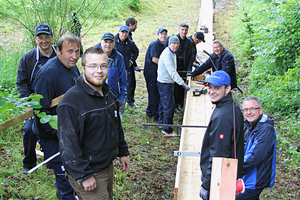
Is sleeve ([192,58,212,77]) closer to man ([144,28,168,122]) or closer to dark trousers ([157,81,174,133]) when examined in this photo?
man ([144,28,168,122])

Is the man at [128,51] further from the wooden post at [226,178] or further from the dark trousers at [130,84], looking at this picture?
the wooden post at [226,178]

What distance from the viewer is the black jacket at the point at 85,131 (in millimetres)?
2332

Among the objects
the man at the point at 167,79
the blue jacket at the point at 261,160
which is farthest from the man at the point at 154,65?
the blue jacket at the point at 261,160

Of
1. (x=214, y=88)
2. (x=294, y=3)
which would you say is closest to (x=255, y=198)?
(x=214, y=88)

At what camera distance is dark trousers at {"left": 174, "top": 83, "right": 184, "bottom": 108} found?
7.38 metres

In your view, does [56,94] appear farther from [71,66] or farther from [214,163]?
[214,163]

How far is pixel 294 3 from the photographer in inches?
276

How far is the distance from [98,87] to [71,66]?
0.79 metres

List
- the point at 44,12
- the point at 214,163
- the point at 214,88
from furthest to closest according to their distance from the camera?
1. the point at 44,12
2. the point at 214,88
3. the point at 214,163

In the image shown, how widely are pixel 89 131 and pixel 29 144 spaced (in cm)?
197

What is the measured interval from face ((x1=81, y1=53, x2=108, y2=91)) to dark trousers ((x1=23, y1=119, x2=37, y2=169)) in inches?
67.0

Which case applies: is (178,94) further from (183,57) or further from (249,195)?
(249,195)

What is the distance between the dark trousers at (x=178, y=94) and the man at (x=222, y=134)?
4.43 m

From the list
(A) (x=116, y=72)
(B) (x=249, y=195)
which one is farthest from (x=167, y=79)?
(B) (x=249, y=195)
